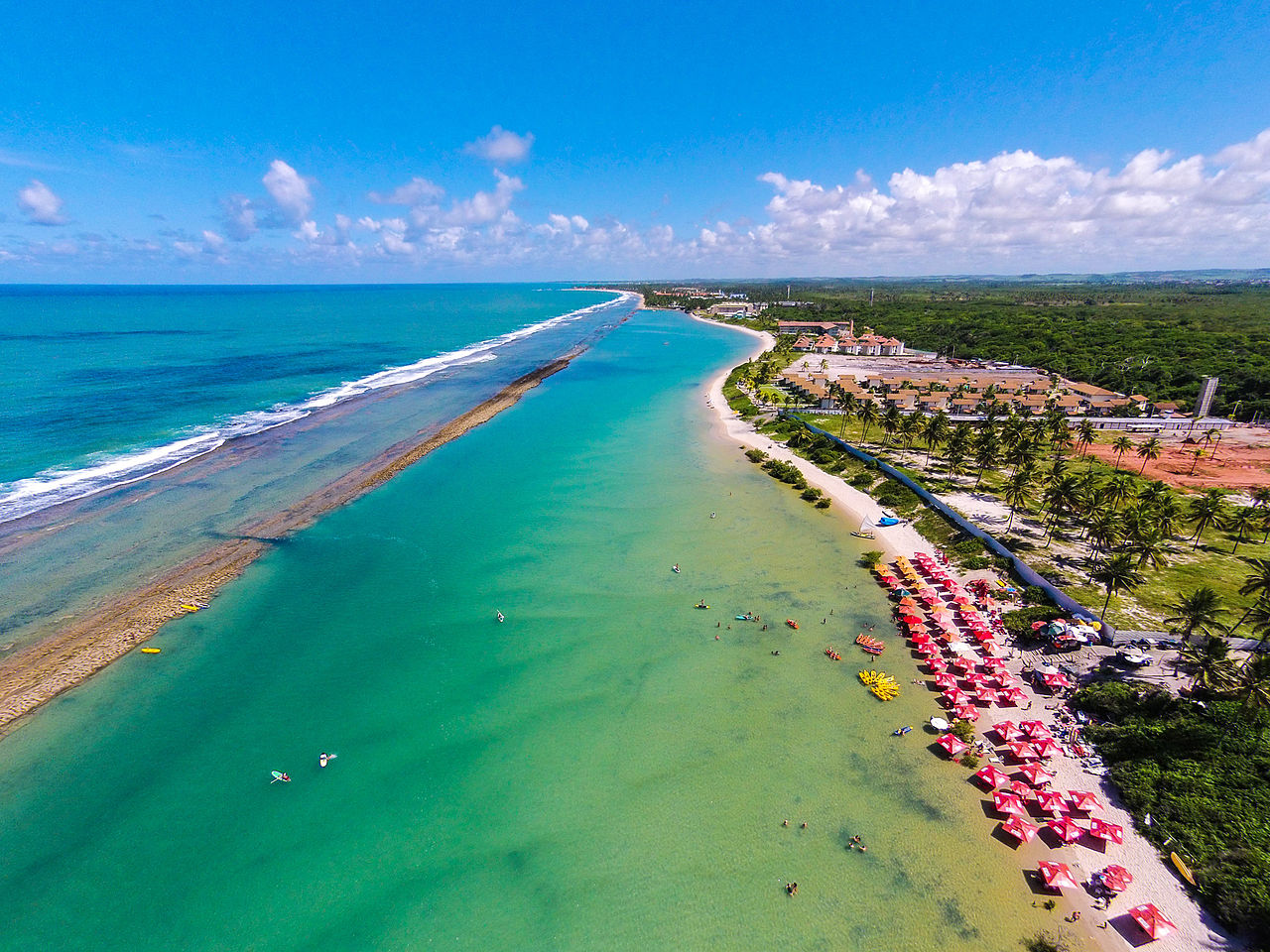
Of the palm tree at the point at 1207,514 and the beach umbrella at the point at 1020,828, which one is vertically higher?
the palm tree at the point at 1207,514

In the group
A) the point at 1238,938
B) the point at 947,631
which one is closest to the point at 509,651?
the point at 947,631

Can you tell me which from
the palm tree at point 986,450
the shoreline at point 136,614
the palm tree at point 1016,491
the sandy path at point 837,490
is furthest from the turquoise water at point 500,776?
the palm tree at point 986,450

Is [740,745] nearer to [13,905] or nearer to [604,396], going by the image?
[13,905]

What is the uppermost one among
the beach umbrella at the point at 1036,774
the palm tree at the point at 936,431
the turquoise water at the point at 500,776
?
the palm tree at the point at 936,431

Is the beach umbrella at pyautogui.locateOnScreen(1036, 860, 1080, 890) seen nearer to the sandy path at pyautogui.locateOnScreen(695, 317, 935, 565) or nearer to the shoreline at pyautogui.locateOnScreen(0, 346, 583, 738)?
the sandy path at pyautogui.locateOnScreen(695, 317, 935, 565)

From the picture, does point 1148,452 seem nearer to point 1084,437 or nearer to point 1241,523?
point 1084,437

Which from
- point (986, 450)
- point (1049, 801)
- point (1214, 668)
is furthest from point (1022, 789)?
point (986, 450)

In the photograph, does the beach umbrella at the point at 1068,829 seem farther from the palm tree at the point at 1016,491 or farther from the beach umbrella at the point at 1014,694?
the palm tree at the point at 1016,491

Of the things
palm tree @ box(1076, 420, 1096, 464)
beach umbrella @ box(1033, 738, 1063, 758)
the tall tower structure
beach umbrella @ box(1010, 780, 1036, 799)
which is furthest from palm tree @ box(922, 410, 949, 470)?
the tall tower structure
